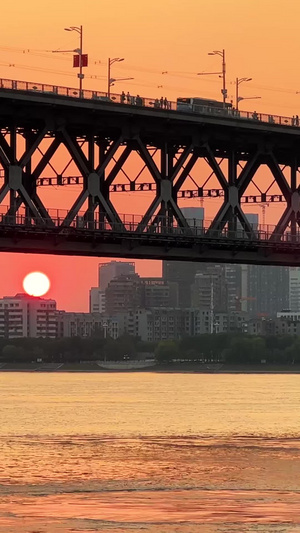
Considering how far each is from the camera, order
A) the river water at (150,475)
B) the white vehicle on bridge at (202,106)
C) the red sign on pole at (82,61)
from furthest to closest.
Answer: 1. the red sign on pole at (82,61)
2. the white vehicle on bridge at (202,106)
3. the river water at (150,475)

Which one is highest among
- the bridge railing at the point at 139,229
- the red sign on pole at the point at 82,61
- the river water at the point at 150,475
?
the red sign on pole at the point at 82,61

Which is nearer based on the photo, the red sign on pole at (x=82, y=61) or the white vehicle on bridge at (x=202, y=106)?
the white vehicle on bridge at (x=202, y=106)

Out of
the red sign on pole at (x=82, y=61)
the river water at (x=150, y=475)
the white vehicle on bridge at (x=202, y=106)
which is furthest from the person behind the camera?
the red sign on pole at (x=82, y=61)

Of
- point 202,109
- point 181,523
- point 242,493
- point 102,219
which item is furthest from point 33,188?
point 181,523

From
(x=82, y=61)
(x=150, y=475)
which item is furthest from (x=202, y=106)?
(x=150, y=475)

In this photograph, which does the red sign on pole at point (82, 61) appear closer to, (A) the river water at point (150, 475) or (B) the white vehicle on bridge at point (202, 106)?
(B) the white vehicle on bridge at point (202, 106)

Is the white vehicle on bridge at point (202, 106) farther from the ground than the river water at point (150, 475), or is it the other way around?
the white vehicle on bridge at point (202, 106)

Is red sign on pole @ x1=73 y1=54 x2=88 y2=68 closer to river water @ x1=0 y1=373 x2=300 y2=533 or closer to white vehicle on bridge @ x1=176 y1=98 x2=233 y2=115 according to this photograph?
white vehicle on bridge @ x1=176 y1=98 x2=233 y2=115

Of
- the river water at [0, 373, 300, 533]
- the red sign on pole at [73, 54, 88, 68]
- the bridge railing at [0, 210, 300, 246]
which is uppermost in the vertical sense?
the red sign on pole at [73, 54, 88, 68]

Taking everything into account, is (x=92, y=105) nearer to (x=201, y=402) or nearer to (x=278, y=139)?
(x=278, y=139)

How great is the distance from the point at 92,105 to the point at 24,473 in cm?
2638

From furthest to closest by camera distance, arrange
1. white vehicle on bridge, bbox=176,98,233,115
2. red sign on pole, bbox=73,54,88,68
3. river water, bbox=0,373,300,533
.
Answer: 1. red sign on pole, bbox=73,54,88,68
2. white vehicle on bridge, bbox=176,98,233,115
3. river water, bbox=0,373,300,533

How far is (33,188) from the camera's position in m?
93.2

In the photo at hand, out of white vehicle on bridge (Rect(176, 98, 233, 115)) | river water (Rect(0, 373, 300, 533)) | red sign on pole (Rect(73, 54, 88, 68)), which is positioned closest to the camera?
river water (Rect(0, 373, 300, 533))
